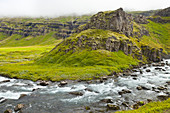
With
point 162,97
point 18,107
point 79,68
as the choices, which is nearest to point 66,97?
point 18,107

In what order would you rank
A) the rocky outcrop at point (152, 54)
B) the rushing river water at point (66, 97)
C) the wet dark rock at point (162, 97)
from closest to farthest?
1. the rushing river water at point (66, 97)
2. the wet dark rock at point (162, 97)
3. the rocky outcrop at point (152, 54)

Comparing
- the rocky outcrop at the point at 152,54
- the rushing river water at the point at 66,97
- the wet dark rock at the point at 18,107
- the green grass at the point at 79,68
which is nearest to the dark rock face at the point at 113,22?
the rocky outcrop at the point at 152,54

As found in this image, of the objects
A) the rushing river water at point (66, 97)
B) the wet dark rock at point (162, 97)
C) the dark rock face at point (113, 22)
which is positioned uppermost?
the dark rock face at point (113, 22)

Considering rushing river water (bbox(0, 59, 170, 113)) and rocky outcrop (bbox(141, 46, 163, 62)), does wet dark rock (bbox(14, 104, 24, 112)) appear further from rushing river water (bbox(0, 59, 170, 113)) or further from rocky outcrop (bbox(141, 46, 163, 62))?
rocky outcrop (bbox(141, 46, 163, 62))

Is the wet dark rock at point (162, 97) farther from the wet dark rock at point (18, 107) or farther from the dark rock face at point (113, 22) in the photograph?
the dark rock face at point (113, 22)

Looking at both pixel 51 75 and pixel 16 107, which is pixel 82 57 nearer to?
pixel 51 75

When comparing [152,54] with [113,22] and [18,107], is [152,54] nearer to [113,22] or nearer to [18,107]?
[113,22]

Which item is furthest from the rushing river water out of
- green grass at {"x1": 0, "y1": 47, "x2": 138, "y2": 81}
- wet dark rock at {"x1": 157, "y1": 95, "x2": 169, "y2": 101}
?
green grass at {"x1": 0, "y1": 47, "x2": 138, "y2": 81}

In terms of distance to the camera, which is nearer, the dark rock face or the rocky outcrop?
the rocky outcrop

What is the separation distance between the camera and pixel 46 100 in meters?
52.0

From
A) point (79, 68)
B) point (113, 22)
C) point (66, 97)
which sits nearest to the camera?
point (66, 97)

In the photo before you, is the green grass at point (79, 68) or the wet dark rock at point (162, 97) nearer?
the wet dark rock at point (162, 97)

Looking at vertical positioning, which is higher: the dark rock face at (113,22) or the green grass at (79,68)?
the dark rock face at (113,22)

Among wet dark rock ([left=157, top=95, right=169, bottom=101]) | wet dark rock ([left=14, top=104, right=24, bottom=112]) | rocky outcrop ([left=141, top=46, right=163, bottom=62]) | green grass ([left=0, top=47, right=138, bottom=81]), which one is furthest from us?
rocky outcrop ([left=141, top=46, right=163, bottom=62])
